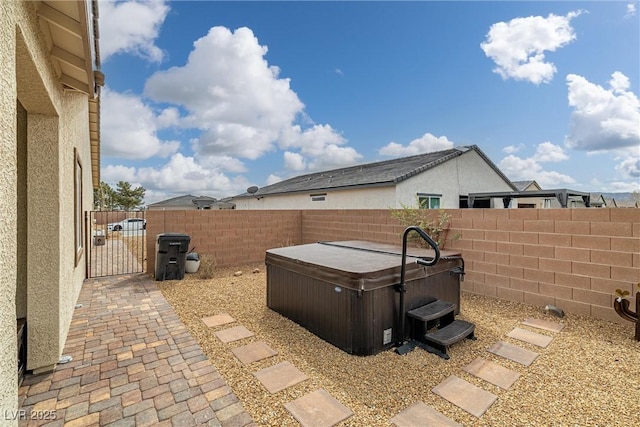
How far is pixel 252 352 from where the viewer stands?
319 centimetres

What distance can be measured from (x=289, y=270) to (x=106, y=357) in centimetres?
225

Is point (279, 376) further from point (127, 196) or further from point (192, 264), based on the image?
point (127, 196)

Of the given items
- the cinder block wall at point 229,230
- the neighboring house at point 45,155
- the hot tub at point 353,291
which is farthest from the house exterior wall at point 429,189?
the neighboring house at point 45,155

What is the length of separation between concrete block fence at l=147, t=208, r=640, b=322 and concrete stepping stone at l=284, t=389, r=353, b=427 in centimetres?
395

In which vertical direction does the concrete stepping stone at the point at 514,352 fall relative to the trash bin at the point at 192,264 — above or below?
below

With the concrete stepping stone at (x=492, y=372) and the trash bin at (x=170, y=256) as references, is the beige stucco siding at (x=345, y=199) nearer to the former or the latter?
the trash bin at (x=170, y=256)

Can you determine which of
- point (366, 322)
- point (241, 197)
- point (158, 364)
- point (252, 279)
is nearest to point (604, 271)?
point (366, 322)

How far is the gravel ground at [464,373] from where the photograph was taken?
7.21 ft

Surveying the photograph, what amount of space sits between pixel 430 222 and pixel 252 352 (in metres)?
4.24

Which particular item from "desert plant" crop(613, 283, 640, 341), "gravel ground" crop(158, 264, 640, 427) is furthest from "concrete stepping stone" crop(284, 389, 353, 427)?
"desert plant" crop(613, 283, 640, 341)

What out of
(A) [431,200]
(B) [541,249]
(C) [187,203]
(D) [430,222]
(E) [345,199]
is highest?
(C) [187,203]

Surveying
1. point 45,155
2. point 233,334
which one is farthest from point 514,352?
point 45,155

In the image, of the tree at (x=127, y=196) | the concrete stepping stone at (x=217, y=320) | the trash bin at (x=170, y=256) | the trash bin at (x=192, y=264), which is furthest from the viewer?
the tree at (x=127, y=196)

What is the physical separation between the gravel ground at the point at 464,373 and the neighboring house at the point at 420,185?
269 inches
